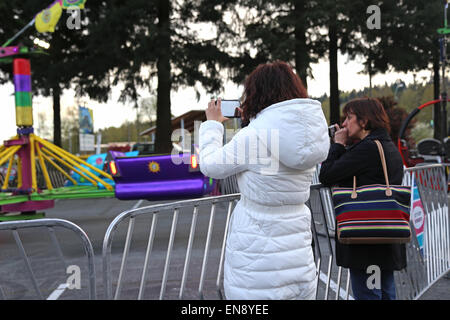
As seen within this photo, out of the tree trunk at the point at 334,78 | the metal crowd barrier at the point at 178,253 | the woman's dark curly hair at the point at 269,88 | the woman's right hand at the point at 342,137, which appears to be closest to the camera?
the woman's dark curly hair at the point at 269,88

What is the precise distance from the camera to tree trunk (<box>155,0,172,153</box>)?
16.0 metres

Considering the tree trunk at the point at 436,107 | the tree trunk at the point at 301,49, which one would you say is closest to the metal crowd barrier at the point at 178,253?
the tree trunk at the point at 301,49

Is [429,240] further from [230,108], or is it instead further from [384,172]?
[230,108]

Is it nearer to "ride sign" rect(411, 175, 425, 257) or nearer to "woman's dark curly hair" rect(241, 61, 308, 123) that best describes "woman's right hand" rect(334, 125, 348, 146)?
"woman's dark curly hair" rect(241, 61, 308, 123)

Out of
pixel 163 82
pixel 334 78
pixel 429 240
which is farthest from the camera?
pixel 334 78

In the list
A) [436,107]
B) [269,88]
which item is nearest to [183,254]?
[269,88]

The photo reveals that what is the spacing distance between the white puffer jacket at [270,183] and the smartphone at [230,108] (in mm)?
280

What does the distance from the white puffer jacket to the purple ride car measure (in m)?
5.02

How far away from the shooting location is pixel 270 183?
202cm

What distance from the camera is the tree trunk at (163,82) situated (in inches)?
631

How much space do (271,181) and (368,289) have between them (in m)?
1.29

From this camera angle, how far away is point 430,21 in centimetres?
1775

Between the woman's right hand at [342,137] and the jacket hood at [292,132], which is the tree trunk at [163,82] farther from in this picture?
the jacket hood at [292,132]

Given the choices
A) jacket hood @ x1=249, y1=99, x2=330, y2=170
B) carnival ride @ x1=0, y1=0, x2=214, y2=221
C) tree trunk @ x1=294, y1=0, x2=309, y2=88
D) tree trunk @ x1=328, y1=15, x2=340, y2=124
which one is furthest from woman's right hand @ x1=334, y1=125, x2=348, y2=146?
tree trunk @ x1=328, y1=15, x2=340, y2=124
